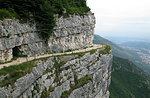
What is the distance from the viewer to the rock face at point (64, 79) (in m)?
30.7

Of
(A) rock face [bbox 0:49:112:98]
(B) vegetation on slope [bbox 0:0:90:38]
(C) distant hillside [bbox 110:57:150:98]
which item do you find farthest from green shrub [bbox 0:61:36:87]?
(C) distant hillside [bbox 110:57:150:98]

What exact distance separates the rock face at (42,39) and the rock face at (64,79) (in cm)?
547

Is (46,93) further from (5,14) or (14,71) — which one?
(5,14)

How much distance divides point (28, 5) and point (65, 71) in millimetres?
14957

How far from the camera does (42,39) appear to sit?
42500 mm

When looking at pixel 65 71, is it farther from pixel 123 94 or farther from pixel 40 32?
pixel 123 94

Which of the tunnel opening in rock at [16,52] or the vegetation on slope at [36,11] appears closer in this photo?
the vegetation on slope at [36,11]

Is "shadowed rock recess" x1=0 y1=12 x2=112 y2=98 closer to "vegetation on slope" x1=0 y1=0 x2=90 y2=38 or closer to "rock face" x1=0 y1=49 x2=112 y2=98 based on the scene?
"rock face" x1=0 y1=49 x2=112 y2=98

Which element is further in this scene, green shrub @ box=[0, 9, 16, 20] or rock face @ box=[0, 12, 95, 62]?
rock face @ box=[0, 12, 95, 62]

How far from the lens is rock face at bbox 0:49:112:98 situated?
30.7 meters

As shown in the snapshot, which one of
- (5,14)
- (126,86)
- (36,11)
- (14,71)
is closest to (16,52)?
(5,14)

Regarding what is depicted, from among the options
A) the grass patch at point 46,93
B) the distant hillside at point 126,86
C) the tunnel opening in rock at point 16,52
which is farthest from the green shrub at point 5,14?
the distant hillside at point 126,86

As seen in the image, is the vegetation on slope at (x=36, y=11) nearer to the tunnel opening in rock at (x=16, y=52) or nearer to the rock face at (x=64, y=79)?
the tunnel opening in rock at (x=16, y=52)

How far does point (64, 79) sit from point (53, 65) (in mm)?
3832
